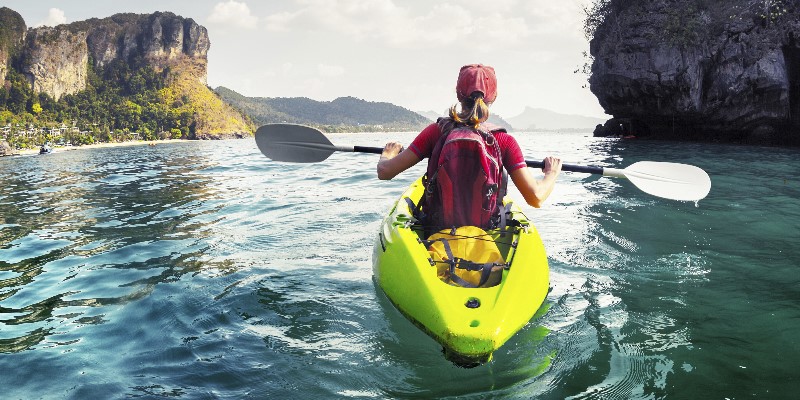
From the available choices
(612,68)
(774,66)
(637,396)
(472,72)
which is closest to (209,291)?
(472,72)

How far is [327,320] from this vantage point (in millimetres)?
4070

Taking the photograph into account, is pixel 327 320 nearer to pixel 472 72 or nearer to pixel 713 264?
pixel 472 72

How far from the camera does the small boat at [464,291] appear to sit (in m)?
2.88

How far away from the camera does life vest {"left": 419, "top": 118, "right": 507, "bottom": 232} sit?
358cm

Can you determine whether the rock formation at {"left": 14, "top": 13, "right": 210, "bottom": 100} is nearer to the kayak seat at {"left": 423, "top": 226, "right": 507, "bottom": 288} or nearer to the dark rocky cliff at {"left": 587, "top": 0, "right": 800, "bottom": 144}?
the dark rocky cliff at {"left": 587, "top": 0, "right": 800, "bottom": 144}

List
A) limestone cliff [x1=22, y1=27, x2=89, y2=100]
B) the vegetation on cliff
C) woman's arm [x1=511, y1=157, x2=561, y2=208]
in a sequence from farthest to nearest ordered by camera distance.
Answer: limestone cliff [x1=22, y1=27, x2=89, y2=100] < the vegetation on cliff < woman's arm [x1=511, y1=157, x2=561, y2=208]

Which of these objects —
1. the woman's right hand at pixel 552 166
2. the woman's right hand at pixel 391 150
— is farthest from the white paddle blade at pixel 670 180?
the woman's right hand at pixel 391 150

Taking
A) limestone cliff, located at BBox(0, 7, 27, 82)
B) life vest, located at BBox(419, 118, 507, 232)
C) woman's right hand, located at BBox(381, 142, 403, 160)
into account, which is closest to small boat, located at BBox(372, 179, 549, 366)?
life vest, located at BBox(419, 118, 507, 232)

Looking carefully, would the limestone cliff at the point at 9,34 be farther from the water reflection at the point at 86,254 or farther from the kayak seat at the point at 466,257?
the kayak seat at the point at 466,257

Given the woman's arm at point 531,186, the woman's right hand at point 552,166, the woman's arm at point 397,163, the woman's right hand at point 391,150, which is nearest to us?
the woman's arm at point 531,186

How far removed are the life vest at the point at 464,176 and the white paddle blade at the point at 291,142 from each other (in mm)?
3216

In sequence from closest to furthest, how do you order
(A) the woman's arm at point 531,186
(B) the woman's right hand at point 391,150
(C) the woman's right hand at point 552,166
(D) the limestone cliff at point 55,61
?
(A) the woman's arm at point 531,186 < (C) the woman's right hand at point 552,166 < (B) the woman's right hand at point 391,150 < (D) the limestone cliff at point 55,61

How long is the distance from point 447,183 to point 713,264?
3653 millimetres

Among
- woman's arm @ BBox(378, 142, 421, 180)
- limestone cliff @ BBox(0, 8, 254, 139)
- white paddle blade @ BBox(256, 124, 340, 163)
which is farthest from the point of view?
limestone cliff @ BBox(0, 8, 254, 139)
